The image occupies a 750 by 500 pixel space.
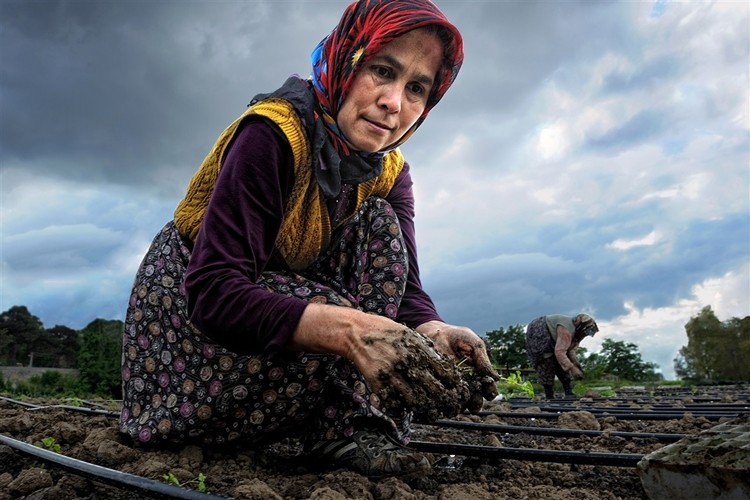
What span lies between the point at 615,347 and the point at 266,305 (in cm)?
1588

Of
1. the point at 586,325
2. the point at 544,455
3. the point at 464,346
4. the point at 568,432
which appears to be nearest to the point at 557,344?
the point at 586,325

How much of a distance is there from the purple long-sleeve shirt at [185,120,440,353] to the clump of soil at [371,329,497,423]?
27 centimetres

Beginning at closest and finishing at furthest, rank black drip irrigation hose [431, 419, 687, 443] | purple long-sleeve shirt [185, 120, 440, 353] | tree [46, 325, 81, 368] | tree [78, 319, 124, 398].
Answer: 1. purple long-sleeve shirt [185, 120, 440, 353]
2. black drip irrigation hose [431, 419, 687, 443]
3. tree [78, 319, 124, 398]
4. tree [46, 325, 81, 368]

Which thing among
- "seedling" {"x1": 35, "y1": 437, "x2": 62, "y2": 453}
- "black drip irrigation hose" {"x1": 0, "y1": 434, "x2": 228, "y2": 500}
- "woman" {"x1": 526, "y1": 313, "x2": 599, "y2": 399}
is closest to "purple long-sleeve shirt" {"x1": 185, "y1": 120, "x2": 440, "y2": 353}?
"black drip irrigation hose" {"x1": 0, "y1": 434, "x2": 228, "y2": 500}

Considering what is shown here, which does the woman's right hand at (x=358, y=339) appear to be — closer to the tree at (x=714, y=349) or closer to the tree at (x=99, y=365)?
the tree at (x=99, y=365)

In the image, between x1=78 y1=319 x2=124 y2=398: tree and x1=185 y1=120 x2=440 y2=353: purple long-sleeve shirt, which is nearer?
x1=185 y1=120 x2=440 y2=353: purple long-sleeve shirt

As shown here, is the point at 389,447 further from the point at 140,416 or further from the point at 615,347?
the point at 615,347

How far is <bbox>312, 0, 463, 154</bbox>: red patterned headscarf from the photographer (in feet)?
5.67

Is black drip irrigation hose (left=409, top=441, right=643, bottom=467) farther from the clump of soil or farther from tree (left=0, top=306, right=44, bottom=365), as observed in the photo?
tree (left=0, top=306, right=44, bottom=365)

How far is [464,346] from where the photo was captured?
1.76 meters

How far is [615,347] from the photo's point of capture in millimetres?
15578

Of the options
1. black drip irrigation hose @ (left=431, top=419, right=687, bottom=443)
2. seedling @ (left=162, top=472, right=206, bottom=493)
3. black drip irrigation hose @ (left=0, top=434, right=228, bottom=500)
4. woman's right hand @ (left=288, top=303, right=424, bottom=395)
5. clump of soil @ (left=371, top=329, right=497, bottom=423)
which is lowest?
black drip irrigation hose @ (left=431, top=419, right=687, bottom=443)

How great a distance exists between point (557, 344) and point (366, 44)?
6.08m

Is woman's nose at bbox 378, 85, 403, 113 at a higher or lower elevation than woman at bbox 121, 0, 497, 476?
higher
